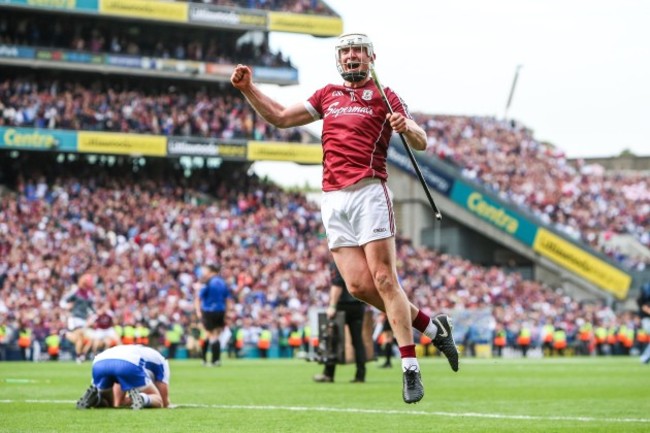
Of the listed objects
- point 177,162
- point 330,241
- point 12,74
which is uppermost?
point 12,74

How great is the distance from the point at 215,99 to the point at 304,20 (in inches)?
191

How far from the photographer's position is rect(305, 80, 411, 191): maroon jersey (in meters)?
9.15

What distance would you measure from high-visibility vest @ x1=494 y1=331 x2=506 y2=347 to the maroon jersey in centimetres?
3013

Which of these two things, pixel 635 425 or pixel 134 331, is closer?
pixel 635 425

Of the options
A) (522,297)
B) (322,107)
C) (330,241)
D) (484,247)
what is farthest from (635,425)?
(484,247)

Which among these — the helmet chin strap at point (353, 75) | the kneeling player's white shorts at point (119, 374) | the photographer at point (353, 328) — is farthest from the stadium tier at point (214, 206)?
the helmet chin strap at point (353, 75)

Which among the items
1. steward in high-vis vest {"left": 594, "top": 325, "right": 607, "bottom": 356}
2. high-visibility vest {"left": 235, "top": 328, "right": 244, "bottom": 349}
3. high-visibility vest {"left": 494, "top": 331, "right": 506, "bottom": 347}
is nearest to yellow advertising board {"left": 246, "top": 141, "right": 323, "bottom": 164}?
high-visibility vest {"left": 494, "top": 331, "right": 506, "bottom": 347}

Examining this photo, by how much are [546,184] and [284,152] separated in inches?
490

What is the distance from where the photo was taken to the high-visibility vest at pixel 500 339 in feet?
127

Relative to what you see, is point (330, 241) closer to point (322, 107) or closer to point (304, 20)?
point (322, 107)

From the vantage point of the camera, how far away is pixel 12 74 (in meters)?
46.7

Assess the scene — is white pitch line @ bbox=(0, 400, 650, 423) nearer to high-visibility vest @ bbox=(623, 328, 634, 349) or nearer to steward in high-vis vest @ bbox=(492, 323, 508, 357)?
steward in high-vis vest @ bbox=(492, 323, 508, 357)

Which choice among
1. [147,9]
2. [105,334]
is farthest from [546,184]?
[105,334]

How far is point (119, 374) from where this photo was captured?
11.2 m
